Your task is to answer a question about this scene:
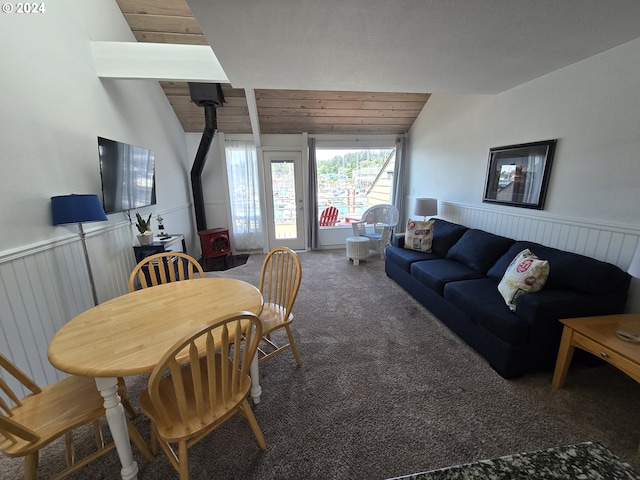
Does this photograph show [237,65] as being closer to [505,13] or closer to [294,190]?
[505,13]

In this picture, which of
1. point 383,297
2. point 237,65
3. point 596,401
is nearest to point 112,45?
point 237,65

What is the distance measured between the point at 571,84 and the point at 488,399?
2646 mm

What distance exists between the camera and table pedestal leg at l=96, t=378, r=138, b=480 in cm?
111

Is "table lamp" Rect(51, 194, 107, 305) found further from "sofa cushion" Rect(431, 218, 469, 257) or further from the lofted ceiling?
"sofa cushion" Rect(431, 218, 469, 257)

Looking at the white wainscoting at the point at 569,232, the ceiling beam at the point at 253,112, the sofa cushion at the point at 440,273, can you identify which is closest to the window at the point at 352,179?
the ceiling beam at the point at 253,112

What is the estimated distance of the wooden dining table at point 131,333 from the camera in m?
1.08

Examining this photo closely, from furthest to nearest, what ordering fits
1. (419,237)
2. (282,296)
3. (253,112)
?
(253,112)
(419,237)
(282,296)

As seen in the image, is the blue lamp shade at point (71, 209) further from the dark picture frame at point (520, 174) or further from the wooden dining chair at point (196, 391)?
the dark picture frame at point (520, 174)

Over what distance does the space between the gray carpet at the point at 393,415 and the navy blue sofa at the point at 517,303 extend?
0.55 ft

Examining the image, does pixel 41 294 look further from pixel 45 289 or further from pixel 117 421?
pixel 117 421

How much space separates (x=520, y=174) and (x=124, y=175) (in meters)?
3.99

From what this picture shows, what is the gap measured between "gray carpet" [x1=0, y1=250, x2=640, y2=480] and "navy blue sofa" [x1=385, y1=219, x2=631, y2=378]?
167mm

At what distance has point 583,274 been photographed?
1.92 m

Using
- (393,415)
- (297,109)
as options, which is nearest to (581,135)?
(393,415)
